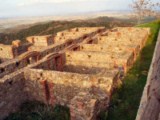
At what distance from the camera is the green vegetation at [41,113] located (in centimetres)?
768

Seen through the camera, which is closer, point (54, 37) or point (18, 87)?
point (18, 87)

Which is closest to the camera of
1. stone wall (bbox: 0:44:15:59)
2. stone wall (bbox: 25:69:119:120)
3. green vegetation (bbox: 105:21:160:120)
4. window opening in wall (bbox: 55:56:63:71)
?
green vegetation (bbox: 105:21:160:120)

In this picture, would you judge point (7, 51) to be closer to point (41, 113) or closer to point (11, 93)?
point (11, 93)

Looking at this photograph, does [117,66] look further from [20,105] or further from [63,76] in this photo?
[20,105]

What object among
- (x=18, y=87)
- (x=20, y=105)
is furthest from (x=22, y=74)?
(x=20, y=105)

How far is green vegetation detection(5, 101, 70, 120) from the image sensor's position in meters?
7.68

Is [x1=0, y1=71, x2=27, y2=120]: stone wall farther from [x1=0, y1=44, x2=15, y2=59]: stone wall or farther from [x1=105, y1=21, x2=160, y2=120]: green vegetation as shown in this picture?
[x1=0, y1=44, x2=15, y2=59]: stone wall

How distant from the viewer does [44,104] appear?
8633 mm

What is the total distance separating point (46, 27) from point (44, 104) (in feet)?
167

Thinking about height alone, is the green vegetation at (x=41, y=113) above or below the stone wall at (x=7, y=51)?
below

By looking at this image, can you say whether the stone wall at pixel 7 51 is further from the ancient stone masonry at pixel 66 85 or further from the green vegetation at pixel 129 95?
the green vegetation at pixel 129 95

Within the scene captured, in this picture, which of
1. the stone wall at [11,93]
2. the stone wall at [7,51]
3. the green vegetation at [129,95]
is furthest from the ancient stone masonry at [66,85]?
the stone wall at [7,51]

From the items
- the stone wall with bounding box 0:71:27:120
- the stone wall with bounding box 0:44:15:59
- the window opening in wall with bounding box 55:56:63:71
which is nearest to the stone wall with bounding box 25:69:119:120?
the stone wall with bounding box 0:71:27:120

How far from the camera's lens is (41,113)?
793 centimetres
